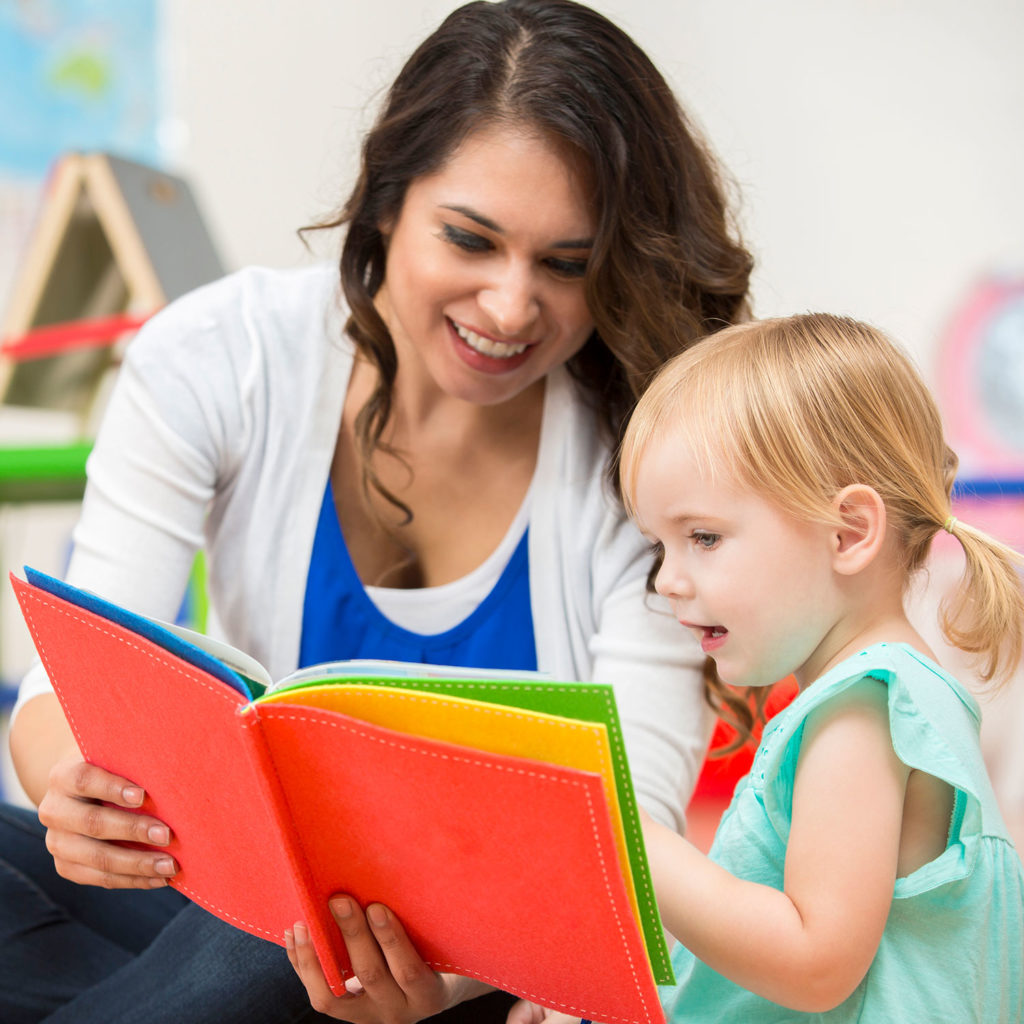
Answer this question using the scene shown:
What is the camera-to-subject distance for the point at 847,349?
79cm

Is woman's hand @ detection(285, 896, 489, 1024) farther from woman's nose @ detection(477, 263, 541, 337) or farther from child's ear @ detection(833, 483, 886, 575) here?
woman's nose @ detection(477, 263, 541, 337)

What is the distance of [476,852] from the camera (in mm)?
648

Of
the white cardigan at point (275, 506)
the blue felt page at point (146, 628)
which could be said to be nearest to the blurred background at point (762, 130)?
the white cardigan at point (275, 506)

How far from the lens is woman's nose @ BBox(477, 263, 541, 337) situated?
0.99 metres

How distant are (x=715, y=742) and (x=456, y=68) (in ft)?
3.75

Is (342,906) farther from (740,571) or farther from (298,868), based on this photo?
(740,571)

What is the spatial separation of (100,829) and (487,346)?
507 millimetres

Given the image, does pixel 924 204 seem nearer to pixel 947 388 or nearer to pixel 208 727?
pixel 947 388

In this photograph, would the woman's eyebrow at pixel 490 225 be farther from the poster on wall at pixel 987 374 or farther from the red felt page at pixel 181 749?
the poster on wall at pixel 987 374

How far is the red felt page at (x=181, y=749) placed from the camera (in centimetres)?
70

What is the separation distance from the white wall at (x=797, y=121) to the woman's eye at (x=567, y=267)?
1611 millimetres

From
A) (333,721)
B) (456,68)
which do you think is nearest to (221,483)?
(456,68)

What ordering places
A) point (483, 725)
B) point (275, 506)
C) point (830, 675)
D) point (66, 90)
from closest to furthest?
point (483, 725) → point (830, 675) → point (275, 506) → point (66, 90)

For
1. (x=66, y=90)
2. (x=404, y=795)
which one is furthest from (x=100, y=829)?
(x=66, y=90)
